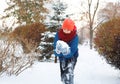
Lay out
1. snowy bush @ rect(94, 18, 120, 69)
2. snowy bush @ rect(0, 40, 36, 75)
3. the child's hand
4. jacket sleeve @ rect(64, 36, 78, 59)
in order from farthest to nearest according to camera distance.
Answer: snowy bush @ rect(94, 18, 120, 69)
snowy bush @ rect(0, 40, 36, 75)
jacket sleeve @ rect(64, 36, 78, 59)
the child's hand

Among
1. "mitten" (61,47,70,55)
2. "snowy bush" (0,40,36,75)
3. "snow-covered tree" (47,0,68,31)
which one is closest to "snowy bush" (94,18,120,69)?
"snowy bush" (0,40,36,75)

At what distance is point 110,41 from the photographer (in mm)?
10102

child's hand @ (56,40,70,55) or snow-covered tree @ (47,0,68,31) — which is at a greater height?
child's hand @ (56,40,70,55)

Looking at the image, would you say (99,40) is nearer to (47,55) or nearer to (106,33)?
(106,33)

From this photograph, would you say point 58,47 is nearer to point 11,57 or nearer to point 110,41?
point 11,57

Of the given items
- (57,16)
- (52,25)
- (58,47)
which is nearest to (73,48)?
(58,47)

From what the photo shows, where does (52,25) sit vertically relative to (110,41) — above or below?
below

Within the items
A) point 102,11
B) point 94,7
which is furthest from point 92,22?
point 102,11

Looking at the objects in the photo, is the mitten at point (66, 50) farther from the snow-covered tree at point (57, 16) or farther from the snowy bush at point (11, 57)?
the snow-covered tree at point (57, 16)

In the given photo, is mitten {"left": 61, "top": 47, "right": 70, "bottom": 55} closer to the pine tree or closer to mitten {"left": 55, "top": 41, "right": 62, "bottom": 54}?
mitten {"left": 55, "top": 41, "right": 62, "bottom": 54}

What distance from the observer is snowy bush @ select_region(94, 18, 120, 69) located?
9.96m

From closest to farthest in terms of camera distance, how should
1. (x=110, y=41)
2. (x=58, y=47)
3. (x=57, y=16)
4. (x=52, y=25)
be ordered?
(x=58, y=47), (x=110, y=41), (x=52, y=25), (x=57, y=16)

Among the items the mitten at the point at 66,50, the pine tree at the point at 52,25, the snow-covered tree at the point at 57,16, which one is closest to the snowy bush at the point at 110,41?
the mitten at the point at 66,50

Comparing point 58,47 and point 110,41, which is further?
point 110,41
